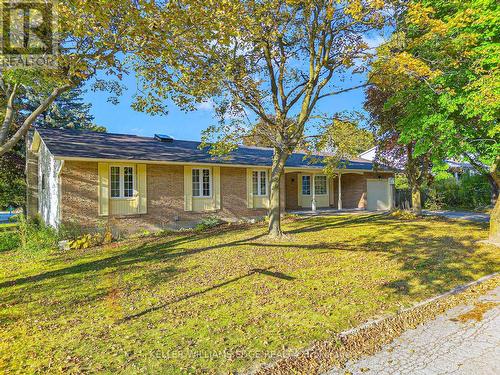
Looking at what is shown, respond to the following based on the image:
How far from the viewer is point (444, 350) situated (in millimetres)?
3848

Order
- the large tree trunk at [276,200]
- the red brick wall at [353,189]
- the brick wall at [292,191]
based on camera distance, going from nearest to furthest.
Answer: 1. the large tree trunk at [276,200]
2. the brick wall at [292,191]
3. the red brick wall at [353,189]

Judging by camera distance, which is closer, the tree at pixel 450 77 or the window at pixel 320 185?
the tree at pixel 450 77

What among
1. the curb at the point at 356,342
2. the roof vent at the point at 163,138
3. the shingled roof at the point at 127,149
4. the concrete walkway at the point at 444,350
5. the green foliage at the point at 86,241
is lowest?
the concrete walkway at the point at 444,350

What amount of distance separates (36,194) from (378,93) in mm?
17901

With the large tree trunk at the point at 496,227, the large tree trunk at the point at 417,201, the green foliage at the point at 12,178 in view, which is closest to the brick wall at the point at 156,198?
the large tree trunk at the point at 417,201

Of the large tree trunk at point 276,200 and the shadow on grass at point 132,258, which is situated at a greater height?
the large tree trunk at point 276,200

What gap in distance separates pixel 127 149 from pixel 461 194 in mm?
23863

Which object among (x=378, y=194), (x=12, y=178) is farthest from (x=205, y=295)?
(x=12, y=178)

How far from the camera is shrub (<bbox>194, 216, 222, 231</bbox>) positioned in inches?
559

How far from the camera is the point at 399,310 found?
16.5ft

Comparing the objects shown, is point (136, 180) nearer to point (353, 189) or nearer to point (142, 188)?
point (142, 188)

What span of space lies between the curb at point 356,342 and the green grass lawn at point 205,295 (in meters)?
0.17

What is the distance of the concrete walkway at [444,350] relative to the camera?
11.3ft

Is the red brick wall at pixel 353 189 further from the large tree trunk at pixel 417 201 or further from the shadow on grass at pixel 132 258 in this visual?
the shadow on grass at pixel 132 258
